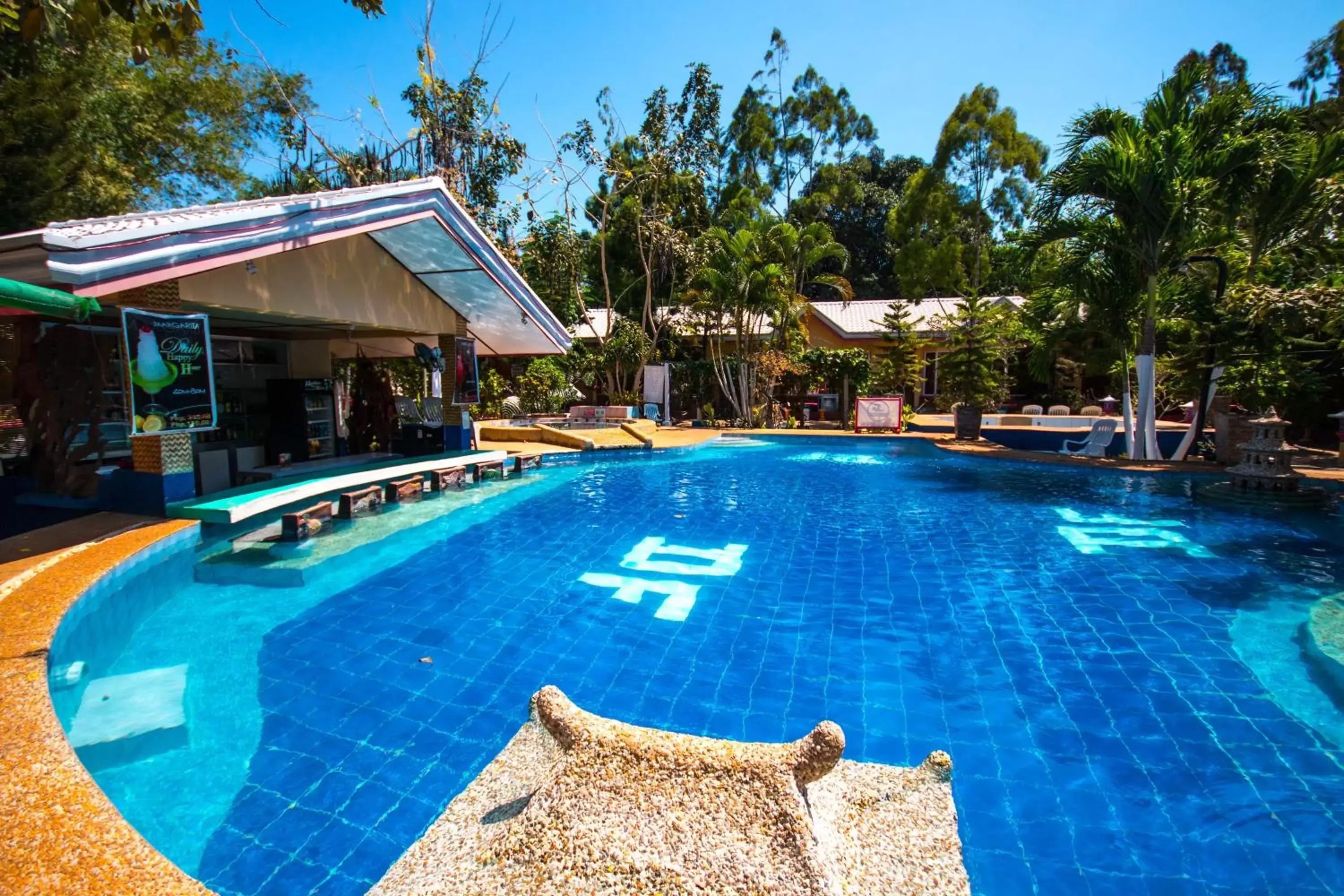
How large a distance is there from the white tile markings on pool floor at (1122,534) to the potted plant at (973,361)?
27.6 ft

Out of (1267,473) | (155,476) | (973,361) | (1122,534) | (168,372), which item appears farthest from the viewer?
(973,361)

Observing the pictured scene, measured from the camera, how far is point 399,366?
19453 mm

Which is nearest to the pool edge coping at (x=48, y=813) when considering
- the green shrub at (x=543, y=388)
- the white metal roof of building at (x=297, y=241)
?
the white metal roof of building at (x=297, y=241)

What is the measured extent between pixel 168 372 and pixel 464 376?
6.76 meters

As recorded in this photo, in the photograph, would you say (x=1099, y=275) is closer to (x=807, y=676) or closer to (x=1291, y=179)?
(x=1291, y=179)

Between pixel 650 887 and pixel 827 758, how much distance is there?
20.1 inches

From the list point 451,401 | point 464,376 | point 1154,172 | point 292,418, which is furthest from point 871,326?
point 292,418

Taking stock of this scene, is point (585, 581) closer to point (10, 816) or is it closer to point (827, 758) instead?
point (10, 816)

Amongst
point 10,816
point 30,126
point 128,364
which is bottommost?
point 10,816

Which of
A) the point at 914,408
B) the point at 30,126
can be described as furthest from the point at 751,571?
the point at 914,408

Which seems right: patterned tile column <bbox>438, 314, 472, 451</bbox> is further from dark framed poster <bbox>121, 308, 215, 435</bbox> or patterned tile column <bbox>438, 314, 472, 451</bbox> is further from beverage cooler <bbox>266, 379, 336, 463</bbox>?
dark framed poster <bbox>121, 308, 215, 435</bbox>

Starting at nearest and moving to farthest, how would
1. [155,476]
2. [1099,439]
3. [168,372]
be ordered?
[168,372] < [155,476] < [1099,439]

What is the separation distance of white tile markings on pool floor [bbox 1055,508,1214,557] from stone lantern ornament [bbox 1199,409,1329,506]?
215 centimetres

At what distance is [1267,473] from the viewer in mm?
9828
